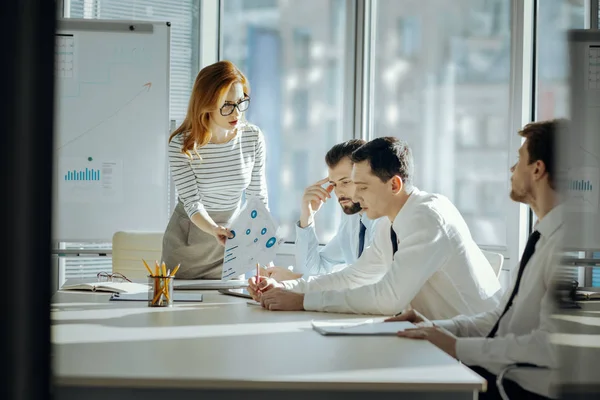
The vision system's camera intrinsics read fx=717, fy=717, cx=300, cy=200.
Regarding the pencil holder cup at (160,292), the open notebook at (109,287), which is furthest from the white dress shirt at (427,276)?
the open notebook at (109,287)

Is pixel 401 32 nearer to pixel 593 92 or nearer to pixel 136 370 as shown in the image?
pixel 136 370

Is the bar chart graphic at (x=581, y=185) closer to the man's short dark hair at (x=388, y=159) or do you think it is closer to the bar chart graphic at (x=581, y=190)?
the bar chart graphic at (x=581, y=190)

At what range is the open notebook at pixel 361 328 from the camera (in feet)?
5.65

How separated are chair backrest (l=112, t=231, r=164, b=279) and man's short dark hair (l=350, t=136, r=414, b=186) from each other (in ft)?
4.48

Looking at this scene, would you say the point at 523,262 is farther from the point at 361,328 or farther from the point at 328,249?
the point at 328,249

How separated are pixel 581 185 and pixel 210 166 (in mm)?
2471

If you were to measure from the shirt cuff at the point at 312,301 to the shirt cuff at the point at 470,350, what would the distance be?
1.82 feet

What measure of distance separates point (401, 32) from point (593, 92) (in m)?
3.98

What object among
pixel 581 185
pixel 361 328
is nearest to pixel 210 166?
pixel 361 328

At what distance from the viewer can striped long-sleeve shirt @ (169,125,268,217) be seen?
2.91 m

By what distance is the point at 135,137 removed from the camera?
419cm

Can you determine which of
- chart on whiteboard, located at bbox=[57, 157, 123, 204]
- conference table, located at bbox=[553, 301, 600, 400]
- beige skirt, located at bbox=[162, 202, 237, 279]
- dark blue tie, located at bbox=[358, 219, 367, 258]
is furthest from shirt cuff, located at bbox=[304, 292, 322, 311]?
chart on whiteboard, located at bbox=[57, 157, 123, 204]

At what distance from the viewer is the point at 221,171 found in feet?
9.66

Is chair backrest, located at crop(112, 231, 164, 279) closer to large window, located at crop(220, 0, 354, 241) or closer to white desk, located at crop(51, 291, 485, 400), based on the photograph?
large window, located at crop(220, 0, 354, 241)
